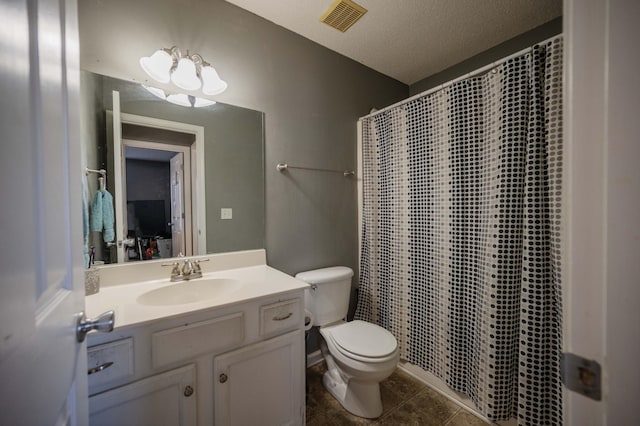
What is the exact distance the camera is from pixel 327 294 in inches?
66.4

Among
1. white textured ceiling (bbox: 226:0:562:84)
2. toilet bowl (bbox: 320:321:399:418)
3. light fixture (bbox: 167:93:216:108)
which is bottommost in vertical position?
toilet bowl (bbox: 320:321:399:418)

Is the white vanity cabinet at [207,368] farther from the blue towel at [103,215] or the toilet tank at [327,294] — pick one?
the blue towel at [103,215]

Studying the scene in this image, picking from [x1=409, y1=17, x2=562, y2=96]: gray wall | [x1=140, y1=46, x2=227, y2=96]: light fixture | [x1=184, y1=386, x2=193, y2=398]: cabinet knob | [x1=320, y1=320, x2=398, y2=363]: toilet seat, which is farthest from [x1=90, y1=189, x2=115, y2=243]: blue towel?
[x1=409, y1=17, x2=562, y2=96]: gray wall

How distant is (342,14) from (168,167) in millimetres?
1413

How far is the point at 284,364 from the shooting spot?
1.15 metres

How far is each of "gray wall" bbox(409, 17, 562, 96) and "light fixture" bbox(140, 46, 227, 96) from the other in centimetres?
190

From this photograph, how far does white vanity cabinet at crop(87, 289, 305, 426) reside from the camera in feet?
2.60

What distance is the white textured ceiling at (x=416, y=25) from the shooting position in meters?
1.51

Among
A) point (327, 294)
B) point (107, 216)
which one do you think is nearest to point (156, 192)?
point (107, 216)

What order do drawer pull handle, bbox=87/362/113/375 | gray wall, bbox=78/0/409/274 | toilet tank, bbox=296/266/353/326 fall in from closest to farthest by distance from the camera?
drawer pull handle, bbox=87/362/113/375 → gray wall, bbox=78/0/409/274 → toilet tank, bbox=296/266/353/326

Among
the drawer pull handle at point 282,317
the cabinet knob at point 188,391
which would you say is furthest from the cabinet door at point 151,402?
the drawer pull handle at point 282,317

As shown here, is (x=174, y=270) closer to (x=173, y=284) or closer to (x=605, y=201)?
(x=173, y=284)

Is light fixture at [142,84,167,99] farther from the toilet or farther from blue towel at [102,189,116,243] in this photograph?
the toilet

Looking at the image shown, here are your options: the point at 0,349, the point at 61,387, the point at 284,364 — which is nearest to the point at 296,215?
the point at 284,364
